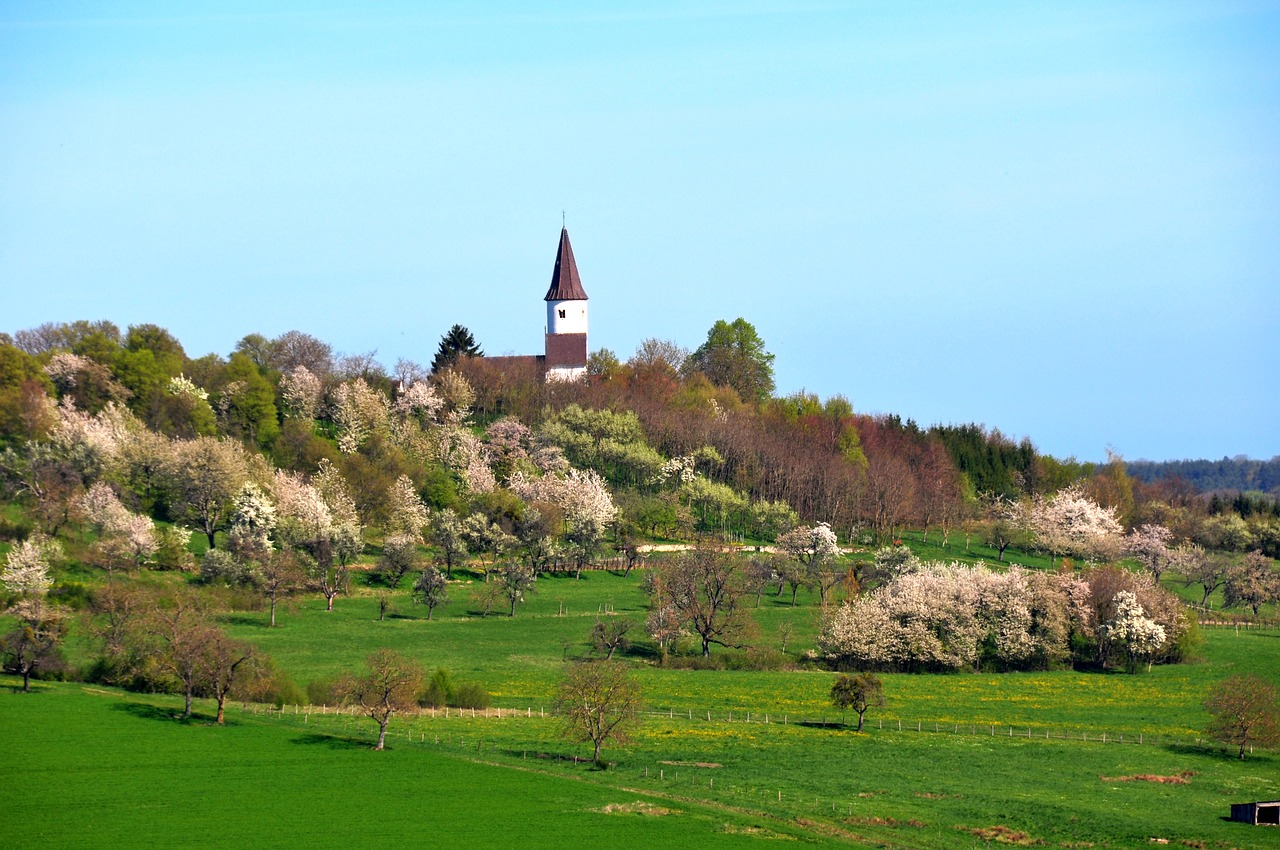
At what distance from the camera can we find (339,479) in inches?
4525

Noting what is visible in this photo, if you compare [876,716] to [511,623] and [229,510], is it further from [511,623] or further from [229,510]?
[229,510]

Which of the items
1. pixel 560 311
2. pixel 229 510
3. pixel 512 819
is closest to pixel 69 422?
pixel 229 510

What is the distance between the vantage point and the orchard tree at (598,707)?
63.8 metres

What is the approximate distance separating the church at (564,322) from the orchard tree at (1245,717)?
97.1 m

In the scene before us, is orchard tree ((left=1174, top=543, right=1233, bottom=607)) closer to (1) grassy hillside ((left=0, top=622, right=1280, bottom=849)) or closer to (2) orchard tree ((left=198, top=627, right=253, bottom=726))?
(1) grassy hillside ((left=0, top=622, right=1280, bottom=849))

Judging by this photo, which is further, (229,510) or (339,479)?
(339,479)

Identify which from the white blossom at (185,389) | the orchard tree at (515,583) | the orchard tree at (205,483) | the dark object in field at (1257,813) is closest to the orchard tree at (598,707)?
the dark object in field at (1257,813)

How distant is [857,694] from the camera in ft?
237

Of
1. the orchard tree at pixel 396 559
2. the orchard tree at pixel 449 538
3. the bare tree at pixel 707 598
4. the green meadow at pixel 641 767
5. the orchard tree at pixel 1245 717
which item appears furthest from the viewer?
the orchard tree at pixel 449 538

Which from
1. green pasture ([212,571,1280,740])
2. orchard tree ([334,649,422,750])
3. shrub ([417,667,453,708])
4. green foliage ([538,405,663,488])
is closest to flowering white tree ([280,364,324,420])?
green foliage ([538,405,663,488])

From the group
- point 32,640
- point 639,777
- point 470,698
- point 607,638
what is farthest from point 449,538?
point 639,777

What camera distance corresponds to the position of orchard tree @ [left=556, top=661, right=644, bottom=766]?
63750 millimetres

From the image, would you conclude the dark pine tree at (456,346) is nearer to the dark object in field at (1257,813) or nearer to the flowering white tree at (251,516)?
the flowering white tree at (251,516)

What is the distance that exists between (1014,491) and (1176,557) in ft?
103
